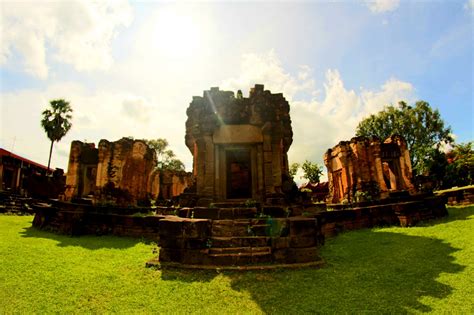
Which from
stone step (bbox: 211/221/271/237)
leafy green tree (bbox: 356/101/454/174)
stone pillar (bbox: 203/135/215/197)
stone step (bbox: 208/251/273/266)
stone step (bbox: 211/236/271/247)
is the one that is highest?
leafy green tree (bbox: 356/101/454/174)

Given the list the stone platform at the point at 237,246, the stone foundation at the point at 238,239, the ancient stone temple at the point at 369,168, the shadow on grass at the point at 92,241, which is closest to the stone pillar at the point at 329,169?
the ancient stone temple at the point at 369,168

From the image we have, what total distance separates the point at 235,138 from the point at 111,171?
29.0 feet

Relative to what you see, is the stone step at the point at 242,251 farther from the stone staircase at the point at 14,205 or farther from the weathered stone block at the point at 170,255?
the stone staircase at the point at 14,205

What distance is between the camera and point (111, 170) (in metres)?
14.3

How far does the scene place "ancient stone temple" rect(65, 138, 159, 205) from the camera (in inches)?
556

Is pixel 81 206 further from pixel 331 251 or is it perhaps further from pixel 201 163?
pixel 331 251

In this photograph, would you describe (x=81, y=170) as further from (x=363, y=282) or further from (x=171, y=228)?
(x=363, y=282)

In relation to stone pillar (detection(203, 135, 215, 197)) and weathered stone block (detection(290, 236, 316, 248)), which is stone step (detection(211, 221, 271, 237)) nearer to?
weathered stone block (detection(290, 236, 316, 248))

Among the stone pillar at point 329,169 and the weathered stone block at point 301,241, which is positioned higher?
the stone pillar at point 329,169

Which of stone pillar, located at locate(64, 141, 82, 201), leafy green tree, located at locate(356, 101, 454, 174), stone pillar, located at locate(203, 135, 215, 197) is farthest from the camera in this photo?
leafy green tree, located at locate(356, 101, 454, 174)

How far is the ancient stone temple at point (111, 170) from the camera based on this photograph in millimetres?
14133

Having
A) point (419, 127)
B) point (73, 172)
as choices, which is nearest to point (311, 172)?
point (419, 127)

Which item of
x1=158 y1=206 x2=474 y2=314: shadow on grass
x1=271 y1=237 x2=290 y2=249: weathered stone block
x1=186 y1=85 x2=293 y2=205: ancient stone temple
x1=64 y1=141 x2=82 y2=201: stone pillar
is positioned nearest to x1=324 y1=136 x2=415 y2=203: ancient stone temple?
x1=186 y1=85 x2=293 y2=205: ancient stone temple

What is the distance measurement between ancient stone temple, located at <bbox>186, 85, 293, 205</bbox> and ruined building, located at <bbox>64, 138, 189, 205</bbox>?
287 inches
